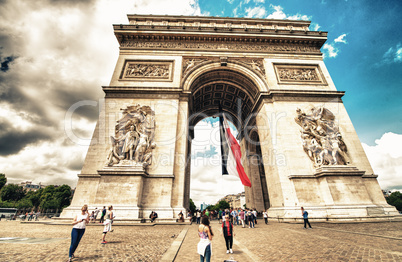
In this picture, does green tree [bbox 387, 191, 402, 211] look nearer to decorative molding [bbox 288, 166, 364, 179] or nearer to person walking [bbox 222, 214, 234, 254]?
decorative molding [bbox 288, 166, 364, 179]

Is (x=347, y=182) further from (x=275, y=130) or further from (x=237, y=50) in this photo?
(x=237, y=50)

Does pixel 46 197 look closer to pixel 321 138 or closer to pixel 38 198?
pixel 38 198

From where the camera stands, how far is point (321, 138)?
12078 millimetres

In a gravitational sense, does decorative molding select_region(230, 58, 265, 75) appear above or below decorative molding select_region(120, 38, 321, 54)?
→ below

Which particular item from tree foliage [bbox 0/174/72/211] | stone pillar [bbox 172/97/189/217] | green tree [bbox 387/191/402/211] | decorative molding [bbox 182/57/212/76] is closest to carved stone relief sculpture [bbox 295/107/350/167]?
stone pillar [bbox 172/97/189/217]

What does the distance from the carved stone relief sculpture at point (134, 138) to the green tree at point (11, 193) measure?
52219mm

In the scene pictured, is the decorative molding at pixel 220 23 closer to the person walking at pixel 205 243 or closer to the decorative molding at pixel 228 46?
the decorative molding at pixel 228 46

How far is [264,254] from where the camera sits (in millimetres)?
3992

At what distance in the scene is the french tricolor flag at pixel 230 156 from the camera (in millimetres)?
12459

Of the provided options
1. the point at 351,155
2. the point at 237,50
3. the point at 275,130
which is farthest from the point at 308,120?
the point at 237,50

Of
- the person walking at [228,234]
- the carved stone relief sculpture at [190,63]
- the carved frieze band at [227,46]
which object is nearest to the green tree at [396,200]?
the carved frieze band at [227,46]

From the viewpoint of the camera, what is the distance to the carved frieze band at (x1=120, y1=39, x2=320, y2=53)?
1659cm

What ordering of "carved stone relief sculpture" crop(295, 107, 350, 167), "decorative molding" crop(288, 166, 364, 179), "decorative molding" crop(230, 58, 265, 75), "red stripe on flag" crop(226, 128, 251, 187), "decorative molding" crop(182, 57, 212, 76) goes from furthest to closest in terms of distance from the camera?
"decorative molding" crop(230, 58, 265, 75) → "decorative molding" crop(182, 57, 212, 76) → "red stripe on flag" crop(226, 128, 251, 187) → "carved stone relief sculpture" crop(295, 107, 350, 167) → "decorative molding" crop(288, 166, 364, 179)

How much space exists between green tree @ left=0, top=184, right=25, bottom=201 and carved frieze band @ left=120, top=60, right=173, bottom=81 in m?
51.5
